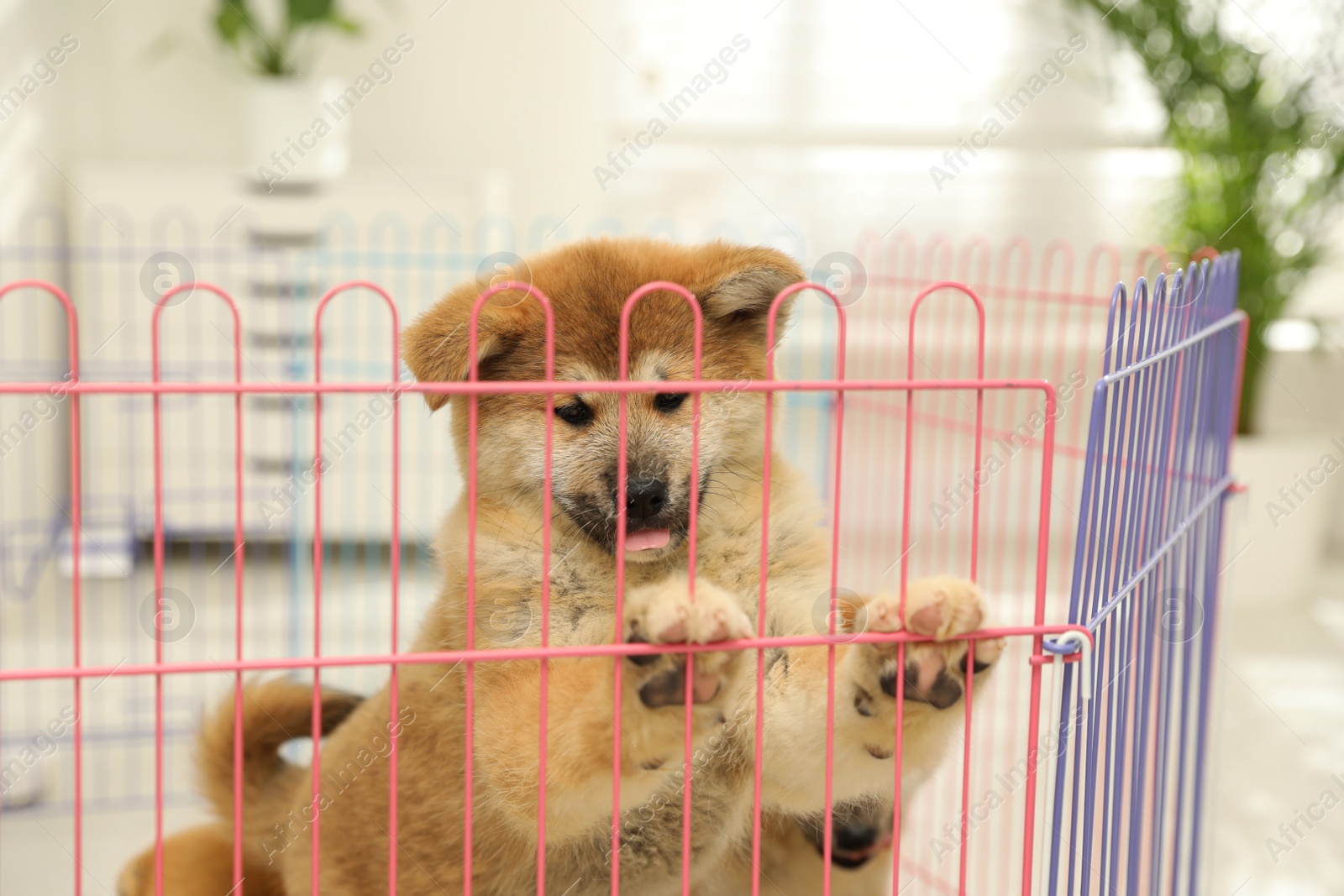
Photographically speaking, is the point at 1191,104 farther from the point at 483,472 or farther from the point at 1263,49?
the point at 483,472

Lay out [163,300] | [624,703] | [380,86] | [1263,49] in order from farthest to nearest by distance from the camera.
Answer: [380,86] < [1263,49] < [624,703] < [163,300]

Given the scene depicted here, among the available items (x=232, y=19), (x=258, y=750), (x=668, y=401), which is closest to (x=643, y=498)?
(x=668, y=401)

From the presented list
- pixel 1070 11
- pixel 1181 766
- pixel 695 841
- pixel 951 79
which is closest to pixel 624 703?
pixel 695 841

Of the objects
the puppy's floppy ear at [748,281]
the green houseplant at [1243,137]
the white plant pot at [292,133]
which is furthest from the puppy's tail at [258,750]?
the green houseplant at [1243,137]

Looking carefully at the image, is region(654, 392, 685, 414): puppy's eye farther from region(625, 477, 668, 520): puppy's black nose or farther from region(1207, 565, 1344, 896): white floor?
region(1207, 565, 1344, 896): white floor

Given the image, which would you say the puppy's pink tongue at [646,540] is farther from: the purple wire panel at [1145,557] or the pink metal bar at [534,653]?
the purple wire panel at [1145,557]

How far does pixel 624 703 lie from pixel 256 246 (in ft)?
11.0

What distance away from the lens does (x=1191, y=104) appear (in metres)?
3.92

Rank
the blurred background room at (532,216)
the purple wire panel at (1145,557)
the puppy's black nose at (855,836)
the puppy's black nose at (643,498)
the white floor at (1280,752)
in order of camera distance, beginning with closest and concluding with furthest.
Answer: the purple wire panel at (1145,557), the puppy's black nose at (643,498), the puppy's black nose at (855,836), the white floor at (1280,752), the blurred background room at (532,216)

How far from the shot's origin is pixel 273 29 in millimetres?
4527

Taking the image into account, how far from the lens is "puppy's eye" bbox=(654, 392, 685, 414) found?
1.42 meters

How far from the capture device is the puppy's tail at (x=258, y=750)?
1645 millimetres

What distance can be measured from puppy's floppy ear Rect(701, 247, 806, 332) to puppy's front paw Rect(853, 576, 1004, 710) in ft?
1.42

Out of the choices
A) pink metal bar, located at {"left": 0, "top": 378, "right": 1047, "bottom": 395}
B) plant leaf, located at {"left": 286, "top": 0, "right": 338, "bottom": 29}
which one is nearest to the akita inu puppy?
pink metal bar, located at {"left": 0, "top": 378, "right": 1047, "bottom": 395}
